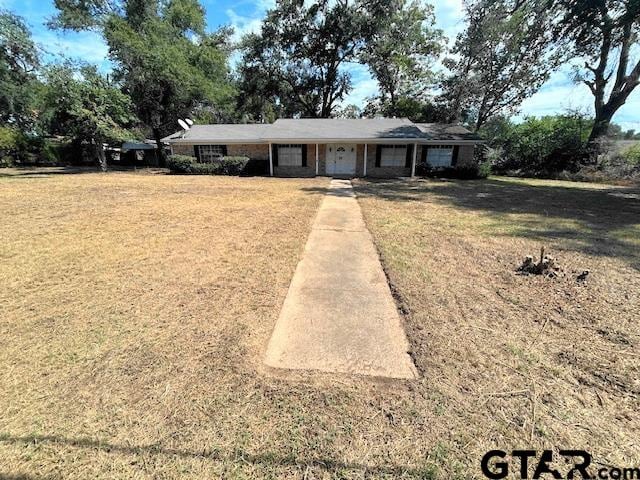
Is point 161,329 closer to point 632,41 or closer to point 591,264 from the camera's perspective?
point 591,264

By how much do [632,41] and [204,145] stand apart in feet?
83.6

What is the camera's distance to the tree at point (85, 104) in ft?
56.8

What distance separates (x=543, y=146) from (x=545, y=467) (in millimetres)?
24918

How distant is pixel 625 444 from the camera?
76.3 inches

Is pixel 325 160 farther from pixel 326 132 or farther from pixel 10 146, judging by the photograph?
pixel 10 146

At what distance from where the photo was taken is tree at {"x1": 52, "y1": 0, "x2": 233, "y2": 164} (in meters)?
21.4

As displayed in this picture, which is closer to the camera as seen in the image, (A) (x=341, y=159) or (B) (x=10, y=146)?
(A) (x=341, y=159)

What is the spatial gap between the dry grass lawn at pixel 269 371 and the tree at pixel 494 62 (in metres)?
23.5

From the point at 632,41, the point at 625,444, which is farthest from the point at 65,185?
the point at 632,41

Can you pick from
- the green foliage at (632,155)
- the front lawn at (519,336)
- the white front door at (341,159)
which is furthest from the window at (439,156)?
the front lawn at (519,336)

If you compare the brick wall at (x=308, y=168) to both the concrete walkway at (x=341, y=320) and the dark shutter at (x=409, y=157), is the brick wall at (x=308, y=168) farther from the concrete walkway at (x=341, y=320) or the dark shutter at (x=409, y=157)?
the concrete walkway at (x=341, y=320)

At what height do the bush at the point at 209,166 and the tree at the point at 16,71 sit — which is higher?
the tree at the point at 16,71

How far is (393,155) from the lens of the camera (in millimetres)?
18625

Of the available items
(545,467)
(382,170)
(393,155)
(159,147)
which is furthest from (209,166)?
(545,467)
